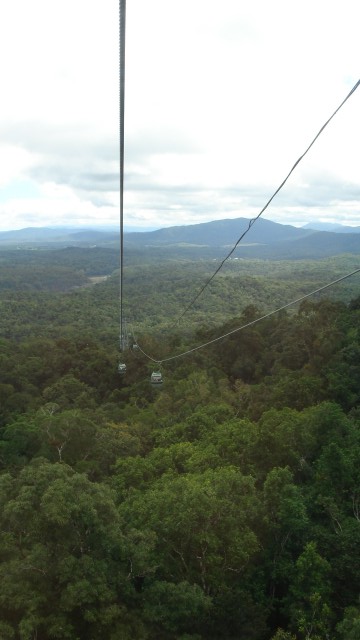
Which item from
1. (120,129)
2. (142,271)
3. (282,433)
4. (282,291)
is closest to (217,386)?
(282,433)

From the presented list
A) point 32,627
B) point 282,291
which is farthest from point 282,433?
point 282,291

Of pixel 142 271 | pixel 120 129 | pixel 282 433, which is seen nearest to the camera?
pixel 120 129

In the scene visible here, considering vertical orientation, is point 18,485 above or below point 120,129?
below

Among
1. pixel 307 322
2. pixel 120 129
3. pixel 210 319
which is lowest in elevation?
pixel 210 319

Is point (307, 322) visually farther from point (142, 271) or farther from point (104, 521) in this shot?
point (142, 271)

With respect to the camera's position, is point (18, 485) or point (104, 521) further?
point (18, 485)

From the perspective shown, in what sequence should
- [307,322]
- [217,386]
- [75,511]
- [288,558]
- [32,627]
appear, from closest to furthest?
[32,627]
[75,511]
[288,558]
[217,386]
[307,322]

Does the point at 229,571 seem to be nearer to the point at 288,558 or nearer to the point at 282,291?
the point at 288,558
